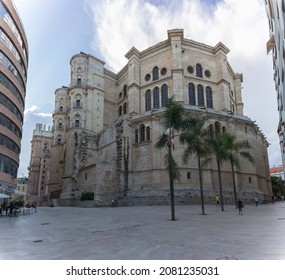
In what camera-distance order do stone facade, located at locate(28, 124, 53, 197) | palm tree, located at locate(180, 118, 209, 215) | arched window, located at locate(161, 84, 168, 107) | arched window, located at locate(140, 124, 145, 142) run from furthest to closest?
stone facade, located at locate(28, 124, 53, 197) → arched window, located at locate(161, 84, 168, 107) → arched window, located at locate(140, 124, 145, 142) → palm tree, located at locate(180, 118, 209, 215)

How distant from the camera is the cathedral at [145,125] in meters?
35.8

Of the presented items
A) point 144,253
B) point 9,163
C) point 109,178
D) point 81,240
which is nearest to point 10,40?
point 9,163

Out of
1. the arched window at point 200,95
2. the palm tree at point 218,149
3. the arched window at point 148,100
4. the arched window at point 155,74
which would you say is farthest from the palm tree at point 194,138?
the arched window at point 155,74

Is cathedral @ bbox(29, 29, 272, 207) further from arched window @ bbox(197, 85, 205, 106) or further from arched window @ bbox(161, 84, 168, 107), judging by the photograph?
arched window @ bbox(197, 85, 205, 106)

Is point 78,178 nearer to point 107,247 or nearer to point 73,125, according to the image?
point 73,125

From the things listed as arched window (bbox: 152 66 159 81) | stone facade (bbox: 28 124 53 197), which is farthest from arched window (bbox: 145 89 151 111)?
A: stone facade (bbox: 28 124 53 197)

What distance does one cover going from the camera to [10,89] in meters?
32.2

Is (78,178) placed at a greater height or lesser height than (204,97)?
lesser

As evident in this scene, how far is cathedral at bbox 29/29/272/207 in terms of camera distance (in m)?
35.8

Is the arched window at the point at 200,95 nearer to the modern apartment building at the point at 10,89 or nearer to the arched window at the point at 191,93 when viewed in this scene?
the arched window at the point at 191,93

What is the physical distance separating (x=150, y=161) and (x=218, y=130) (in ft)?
37.5

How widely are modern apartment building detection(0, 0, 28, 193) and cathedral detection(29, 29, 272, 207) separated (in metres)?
11.0

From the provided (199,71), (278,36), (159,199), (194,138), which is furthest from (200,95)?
(194,138)

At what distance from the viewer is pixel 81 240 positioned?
9977 millimetres
